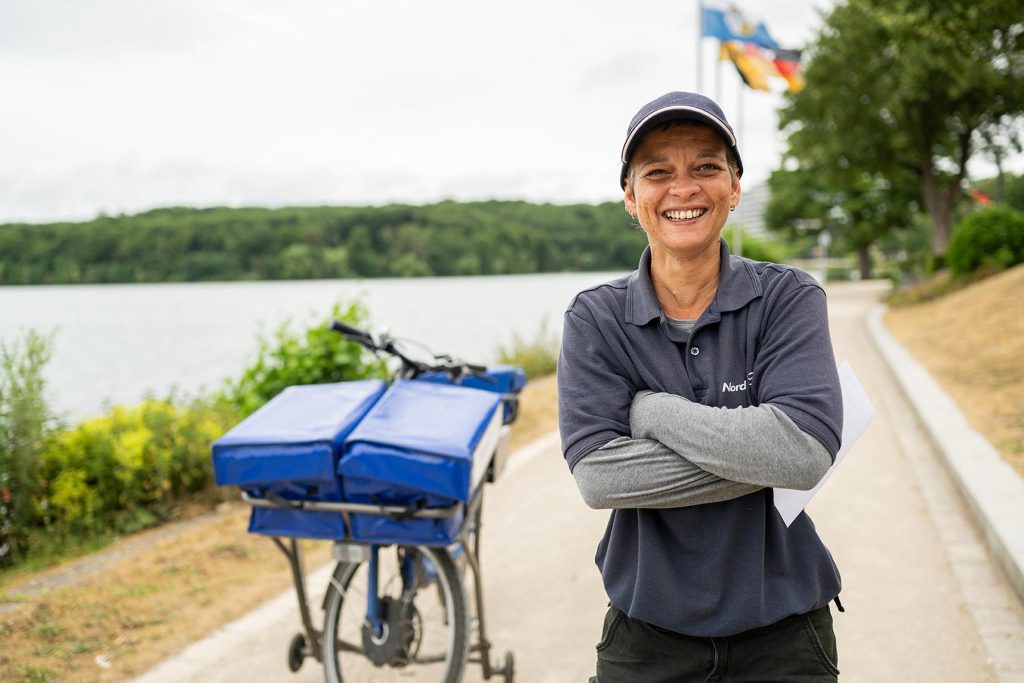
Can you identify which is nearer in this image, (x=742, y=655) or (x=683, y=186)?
(x=742, y=655)

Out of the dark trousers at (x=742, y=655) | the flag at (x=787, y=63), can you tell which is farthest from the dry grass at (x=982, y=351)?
the flag at (x=787, y=63)

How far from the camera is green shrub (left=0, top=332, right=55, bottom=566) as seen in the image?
18.2ft

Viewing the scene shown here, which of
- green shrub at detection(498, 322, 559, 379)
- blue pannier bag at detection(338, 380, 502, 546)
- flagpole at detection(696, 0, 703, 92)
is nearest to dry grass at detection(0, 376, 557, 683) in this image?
blue pannier bag at detection(338, 380, 502, 546)

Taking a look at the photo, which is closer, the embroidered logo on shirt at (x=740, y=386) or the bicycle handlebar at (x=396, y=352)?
the embroidered logo on shirt at (x=740, y=386)

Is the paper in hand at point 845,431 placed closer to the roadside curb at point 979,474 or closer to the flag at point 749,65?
the roadside curb at point 979,474

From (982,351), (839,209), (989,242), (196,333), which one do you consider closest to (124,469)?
(982,351)

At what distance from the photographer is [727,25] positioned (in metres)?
21.2

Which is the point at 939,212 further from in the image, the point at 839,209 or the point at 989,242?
the point at 839,209

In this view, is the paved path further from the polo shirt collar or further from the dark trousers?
the polo shirt collar

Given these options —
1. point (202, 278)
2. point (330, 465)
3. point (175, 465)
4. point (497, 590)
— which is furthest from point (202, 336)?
point (202, 278)

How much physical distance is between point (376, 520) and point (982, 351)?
1151 cm

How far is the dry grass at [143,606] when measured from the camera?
3.78 meters

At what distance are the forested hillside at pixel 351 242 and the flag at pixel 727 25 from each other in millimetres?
9765

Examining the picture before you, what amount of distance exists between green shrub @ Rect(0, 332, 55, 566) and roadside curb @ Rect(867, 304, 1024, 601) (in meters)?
6.11
